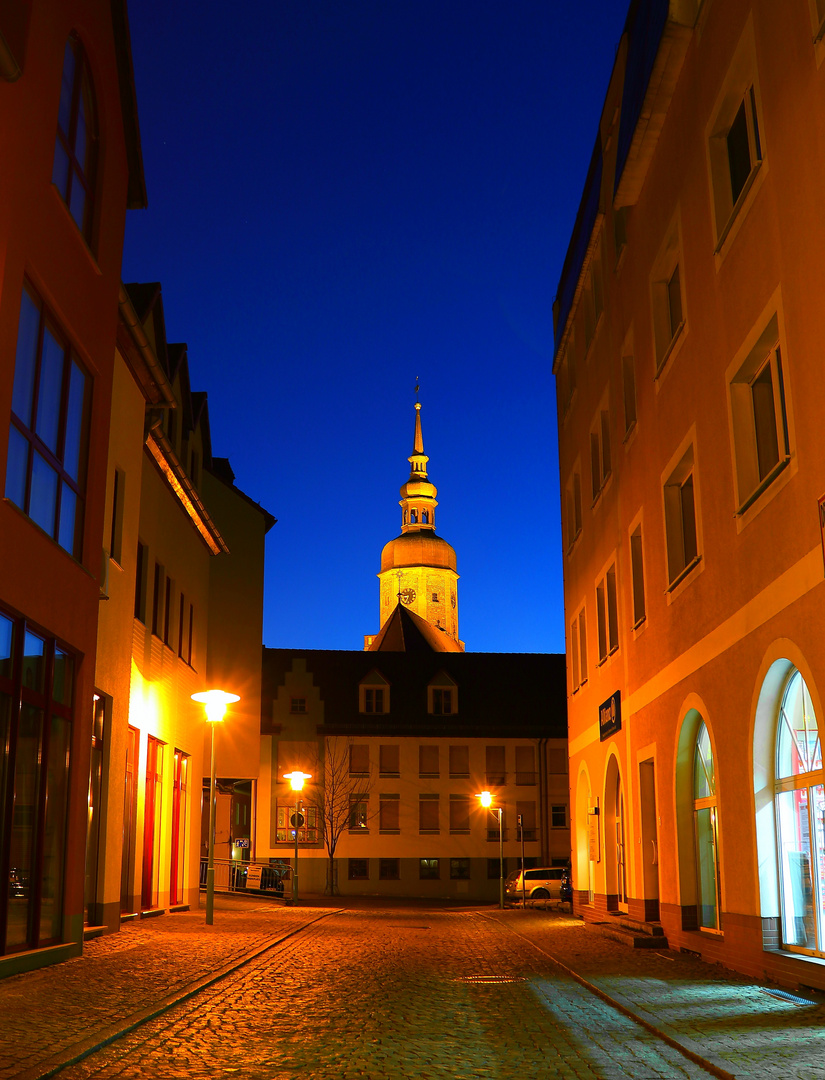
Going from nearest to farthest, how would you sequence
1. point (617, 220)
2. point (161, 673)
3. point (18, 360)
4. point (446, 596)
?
1. point (18, 360)
2. point (617, 220)
3. point (161, 673)
4. point (446, 596)

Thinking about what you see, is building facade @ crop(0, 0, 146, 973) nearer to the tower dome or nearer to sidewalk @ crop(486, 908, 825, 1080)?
sidewalk @ crop(486, 908, 825, 1080)

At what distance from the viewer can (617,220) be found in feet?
75.6

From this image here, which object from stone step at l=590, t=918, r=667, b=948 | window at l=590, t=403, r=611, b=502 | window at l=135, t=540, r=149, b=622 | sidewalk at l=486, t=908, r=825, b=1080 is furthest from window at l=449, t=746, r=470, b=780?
sidewalk at l=486, t=908, r=825, b=1080

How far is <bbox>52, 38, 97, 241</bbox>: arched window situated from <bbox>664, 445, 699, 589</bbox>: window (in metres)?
9.17

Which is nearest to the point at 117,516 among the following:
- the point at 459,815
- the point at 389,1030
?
the point at 389,1030

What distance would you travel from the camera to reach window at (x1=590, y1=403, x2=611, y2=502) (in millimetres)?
25578

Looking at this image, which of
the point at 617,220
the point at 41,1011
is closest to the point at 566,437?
the point at 617,220

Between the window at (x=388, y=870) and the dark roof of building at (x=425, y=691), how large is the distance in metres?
6.09

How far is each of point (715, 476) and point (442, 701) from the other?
1860 inches

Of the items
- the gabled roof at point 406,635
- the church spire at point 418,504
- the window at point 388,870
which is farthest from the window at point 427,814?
the church spire at point 418,504

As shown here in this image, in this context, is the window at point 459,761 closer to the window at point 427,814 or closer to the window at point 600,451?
the window at point 427,814

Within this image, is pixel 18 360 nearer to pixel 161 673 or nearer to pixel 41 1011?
pixel 41 1011

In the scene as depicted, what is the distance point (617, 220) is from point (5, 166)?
44.3 feet

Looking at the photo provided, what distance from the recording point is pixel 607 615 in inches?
1011
